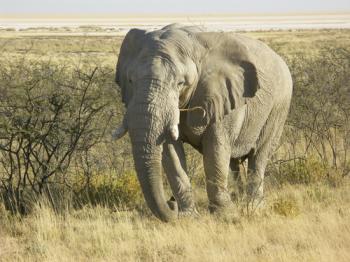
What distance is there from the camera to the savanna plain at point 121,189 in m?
7.05

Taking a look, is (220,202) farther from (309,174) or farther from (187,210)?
(309,174)

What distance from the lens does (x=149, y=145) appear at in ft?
22.4

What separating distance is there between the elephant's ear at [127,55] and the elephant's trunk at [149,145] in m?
0.76

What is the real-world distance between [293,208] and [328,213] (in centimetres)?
40

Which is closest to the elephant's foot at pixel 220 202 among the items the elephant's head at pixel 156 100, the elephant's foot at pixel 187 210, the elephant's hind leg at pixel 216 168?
the elephant's hind leg at pixel 216 168

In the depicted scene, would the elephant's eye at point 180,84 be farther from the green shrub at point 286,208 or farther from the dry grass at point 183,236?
the green shrub at point 286,208

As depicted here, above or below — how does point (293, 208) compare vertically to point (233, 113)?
below

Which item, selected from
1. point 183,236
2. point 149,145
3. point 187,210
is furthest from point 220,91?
point 183,236

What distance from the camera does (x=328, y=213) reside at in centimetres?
824

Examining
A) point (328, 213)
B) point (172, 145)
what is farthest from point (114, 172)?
point (328, 213)

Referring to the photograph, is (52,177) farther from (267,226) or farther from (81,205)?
(267,226)

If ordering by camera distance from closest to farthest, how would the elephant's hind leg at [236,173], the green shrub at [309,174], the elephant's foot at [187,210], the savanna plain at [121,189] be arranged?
the savanna plain at [121,189], the elephant's foot at [187,210], the elephant's hind leg at [236,173], the green shrub at [309,174]

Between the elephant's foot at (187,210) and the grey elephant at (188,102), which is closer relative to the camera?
the grey elephant at (188,102)

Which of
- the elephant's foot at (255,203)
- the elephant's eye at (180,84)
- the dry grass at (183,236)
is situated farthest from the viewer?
the elephant's foot at (255,203)
